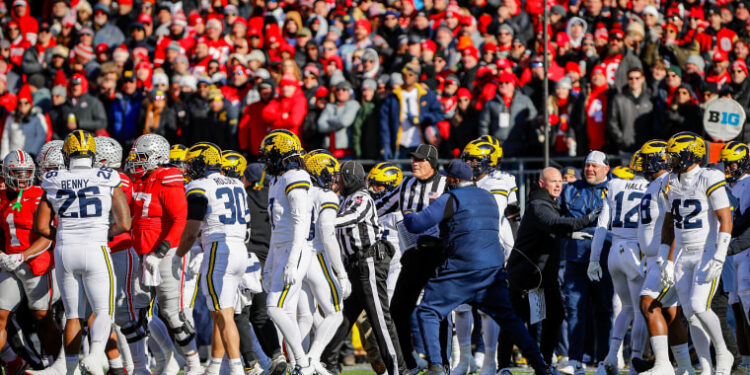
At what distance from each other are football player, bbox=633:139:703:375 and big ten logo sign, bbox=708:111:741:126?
246 cm

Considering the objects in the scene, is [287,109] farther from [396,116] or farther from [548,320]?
[548,320]

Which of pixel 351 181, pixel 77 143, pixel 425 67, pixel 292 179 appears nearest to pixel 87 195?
pixel 77 143

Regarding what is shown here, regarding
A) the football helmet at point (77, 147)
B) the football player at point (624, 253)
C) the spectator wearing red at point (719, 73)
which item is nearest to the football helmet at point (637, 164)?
the football player at point (624, 253)

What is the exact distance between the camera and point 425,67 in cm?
1539

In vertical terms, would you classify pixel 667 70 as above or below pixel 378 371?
above

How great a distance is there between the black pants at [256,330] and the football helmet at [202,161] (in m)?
1.49

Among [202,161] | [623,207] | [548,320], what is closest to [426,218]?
[548,320]

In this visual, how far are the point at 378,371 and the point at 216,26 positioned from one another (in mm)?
8457

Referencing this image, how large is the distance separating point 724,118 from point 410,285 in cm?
461

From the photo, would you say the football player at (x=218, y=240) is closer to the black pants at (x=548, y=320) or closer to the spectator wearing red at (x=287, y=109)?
the black pants at (x=548, y=320)

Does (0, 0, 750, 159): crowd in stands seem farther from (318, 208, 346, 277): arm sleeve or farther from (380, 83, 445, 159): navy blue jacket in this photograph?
(318, 208, 346, 277): arm sleeve

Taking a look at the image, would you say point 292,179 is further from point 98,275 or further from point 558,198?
point 558,198

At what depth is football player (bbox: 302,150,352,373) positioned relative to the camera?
9.62 meters

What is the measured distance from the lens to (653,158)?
10.0 meters
